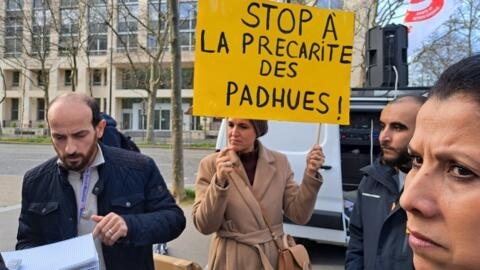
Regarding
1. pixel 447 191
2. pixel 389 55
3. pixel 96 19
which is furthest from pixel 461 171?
pixel 96 19

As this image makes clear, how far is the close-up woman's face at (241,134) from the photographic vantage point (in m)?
3.00

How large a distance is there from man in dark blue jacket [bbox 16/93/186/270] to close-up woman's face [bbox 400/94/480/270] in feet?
5.13

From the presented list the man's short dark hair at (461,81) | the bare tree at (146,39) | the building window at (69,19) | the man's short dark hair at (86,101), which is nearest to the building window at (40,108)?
the bare tree at (146,39)

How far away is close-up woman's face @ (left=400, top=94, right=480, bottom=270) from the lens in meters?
0.76

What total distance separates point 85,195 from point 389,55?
721 centimetres

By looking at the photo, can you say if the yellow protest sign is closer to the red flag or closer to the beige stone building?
the red flag

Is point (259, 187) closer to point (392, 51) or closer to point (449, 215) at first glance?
point (449, 215)

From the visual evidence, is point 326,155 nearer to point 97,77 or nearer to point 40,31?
point 40,31

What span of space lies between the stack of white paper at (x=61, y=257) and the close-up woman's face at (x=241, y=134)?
4.03 ft

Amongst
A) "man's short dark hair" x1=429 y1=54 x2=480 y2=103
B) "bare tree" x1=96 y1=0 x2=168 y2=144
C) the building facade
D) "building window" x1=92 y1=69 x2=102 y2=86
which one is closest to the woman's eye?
"man's short dark hair" x1=429 y1=54 x2=480 y2=103

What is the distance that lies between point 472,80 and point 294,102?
217 cm

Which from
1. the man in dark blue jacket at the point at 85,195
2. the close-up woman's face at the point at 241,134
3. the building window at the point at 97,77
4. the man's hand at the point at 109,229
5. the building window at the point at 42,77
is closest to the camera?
the man's hand at the point at 109,229

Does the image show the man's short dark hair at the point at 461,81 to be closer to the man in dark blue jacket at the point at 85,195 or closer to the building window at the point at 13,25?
the man in dark blue jacket at the point at 85,195

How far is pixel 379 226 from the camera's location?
7.89 feet
